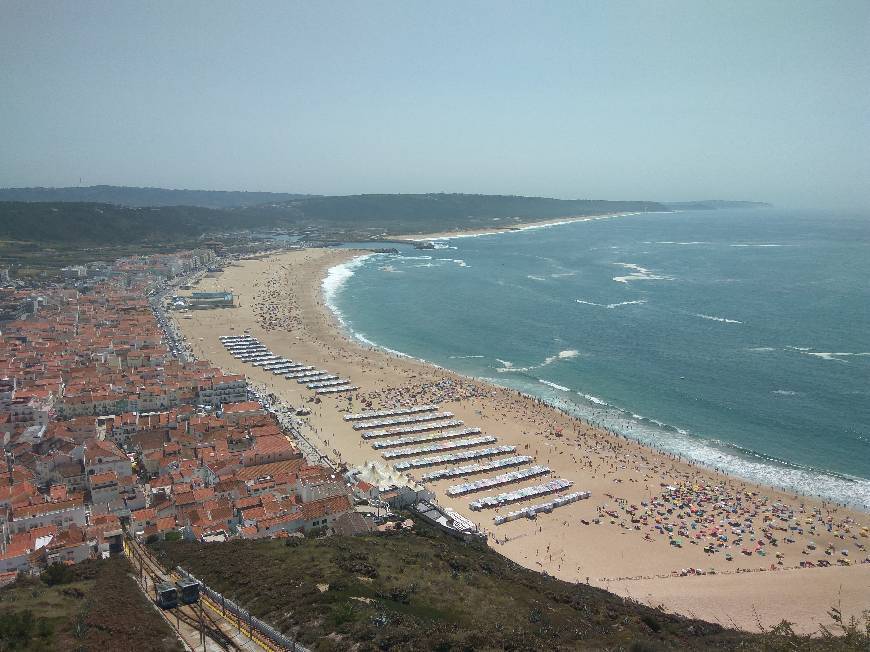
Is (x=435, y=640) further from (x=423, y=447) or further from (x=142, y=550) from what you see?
(x=423, y=447)

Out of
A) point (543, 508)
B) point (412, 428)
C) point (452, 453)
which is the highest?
point (412, 428)

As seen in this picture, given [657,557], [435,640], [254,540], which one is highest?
[435,640]

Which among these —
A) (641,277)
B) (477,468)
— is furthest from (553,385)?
(641,277)

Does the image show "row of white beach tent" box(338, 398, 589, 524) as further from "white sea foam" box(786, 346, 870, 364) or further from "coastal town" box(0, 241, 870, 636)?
"white sea foam" box(786, 346, 870, 364)

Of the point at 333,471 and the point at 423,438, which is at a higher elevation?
the point at 333,471

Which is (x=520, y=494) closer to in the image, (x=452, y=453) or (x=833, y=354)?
(x=452, y=453)

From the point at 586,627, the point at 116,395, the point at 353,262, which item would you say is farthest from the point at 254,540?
the point at 353,262

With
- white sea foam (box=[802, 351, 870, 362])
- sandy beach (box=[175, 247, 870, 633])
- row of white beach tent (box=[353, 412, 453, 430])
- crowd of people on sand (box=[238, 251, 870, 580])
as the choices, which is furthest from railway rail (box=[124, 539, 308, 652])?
white sea foam (box=[802, 351, 870, 362])
